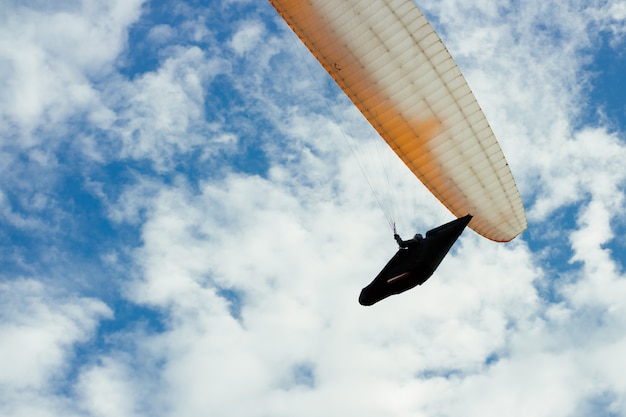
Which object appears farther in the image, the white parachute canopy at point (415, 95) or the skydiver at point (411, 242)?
the skydiver at point (411, 242)

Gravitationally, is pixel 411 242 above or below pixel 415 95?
→ below

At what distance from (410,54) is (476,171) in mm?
5181

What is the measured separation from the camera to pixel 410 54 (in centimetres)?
2077

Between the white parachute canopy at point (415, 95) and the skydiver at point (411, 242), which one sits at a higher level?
the white parachute canopy at point (415, 95)

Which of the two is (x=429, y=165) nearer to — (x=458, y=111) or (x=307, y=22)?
(x=458, y=111)

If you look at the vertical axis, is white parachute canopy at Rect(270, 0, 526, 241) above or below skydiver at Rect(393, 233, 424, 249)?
above

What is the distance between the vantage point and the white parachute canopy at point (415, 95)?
67.0 feet

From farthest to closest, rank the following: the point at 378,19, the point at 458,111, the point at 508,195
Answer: the point at 508,195
the point at 458,111
the point at 378,19

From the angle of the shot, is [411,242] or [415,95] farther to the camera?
[411,242]

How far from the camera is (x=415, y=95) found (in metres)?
21.5

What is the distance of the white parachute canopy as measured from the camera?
20.4m

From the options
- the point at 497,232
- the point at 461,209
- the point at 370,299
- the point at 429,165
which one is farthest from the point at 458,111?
the point at 370,299

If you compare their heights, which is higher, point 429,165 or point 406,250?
point 429,165

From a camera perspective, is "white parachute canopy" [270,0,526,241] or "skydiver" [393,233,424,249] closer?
"white parachute canopy" [270,0,526,241]
